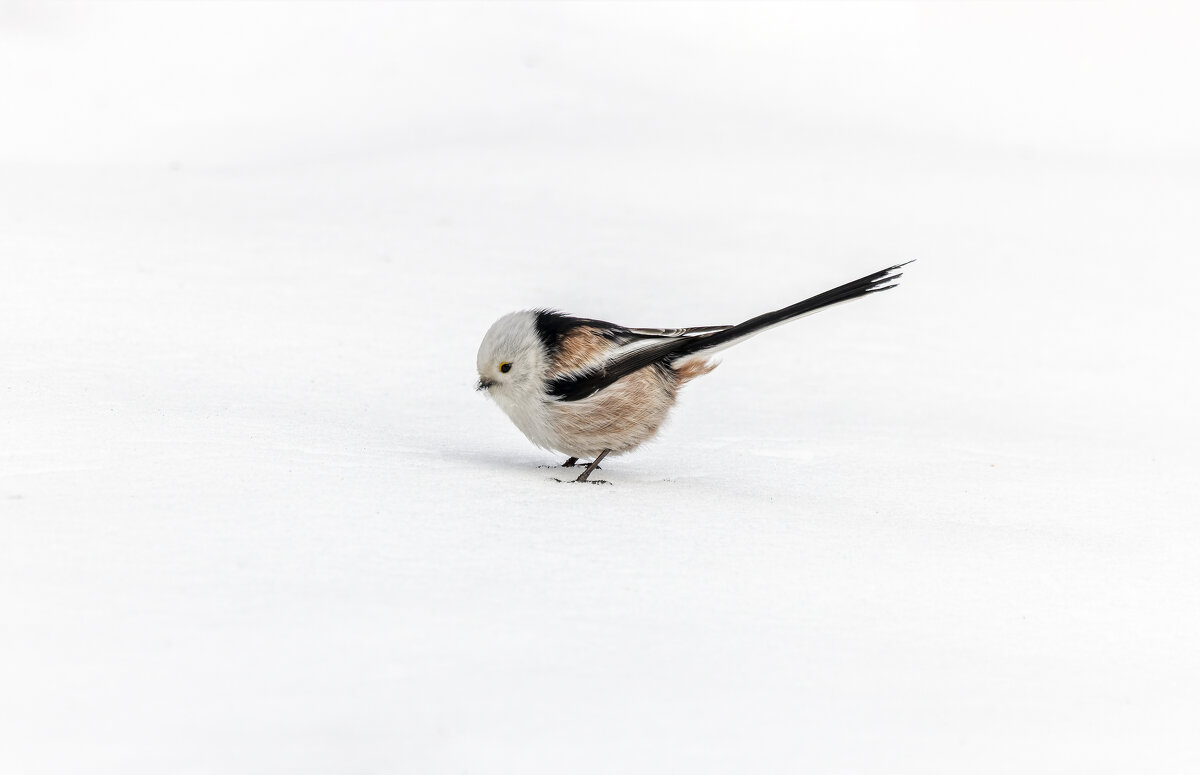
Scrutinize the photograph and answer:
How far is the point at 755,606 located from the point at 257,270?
5.87m

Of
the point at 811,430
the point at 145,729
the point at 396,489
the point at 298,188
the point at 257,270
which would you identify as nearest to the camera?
the point at 145,729

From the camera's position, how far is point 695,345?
5.70m

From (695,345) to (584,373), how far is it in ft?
1.79

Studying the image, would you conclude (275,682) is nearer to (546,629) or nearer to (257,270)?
(546,629)

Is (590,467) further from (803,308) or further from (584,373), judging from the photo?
(803,308)

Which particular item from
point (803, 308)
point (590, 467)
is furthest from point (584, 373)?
point (803, 308)

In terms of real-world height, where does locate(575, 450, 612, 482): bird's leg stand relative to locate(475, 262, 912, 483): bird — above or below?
below

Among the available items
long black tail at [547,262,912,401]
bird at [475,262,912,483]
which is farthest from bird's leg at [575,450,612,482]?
long black tail at [547,262,912,401]

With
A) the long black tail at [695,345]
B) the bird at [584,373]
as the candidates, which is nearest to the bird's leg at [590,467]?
the bird at [584,373]

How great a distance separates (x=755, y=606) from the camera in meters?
4.10

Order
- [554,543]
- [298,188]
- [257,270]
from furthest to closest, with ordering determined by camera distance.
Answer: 1. [298,188]
2. [257,270]
3. [554,543]

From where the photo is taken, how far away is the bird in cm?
557

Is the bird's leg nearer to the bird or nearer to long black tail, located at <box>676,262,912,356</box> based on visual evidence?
the bird

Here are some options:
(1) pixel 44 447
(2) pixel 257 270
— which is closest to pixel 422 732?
(1) pixel 44 447
